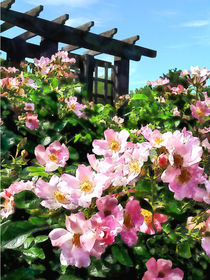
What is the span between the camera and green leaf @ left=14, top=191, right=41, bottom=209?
1.18 meters

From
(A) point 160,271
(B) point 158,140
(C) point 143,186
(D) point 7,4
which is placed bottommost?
(A) point 160,271

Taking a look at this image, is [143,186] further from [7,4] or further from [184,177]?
[7,4]

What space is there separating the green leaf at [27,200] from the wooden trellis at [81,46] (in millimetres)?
6291

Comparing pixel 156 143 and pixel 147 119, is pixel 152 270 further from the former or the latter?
pixel 147 119

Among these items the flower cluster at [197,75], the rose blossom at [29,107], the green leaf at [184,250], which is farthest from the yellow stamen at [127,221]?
the flower cluster at [197,75]

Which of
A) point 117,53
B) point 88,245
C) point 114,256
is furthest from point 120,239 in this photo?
point 117,53

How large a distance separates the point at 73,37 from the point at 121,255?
721cm

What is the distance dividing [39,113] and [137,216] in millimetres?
1004

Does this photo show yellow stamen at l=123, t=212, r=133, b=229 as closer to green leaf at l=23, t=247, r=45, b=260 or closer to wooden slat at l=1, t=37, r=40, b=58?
green leaf at l=23, t=247, r=45, b=260

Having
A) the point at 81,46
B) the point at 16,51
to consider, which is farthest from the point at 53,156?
the point at 16,51

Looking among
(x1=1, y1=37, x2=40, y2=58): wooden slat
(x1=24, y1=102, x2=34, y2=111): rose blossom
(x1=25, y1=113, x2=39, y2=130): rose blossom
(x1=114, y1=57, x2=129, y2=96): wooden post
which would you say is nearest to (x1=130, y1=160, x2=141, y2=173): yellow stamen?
(x1=25, y1=113, x2=39, y2=130): rose blossom

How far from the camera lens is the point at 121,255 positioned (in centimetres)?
107

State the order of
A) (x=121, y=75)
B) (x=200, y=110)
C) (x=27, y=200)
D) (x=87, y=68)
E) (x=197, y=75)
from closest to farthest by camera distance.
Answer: (x=27, y=200) → (x=200, y=110) → (x=197, y=75) → (x=87, y=68) → (x=121, y=75)

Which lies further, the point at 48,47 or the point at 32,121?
the point at 48,47
